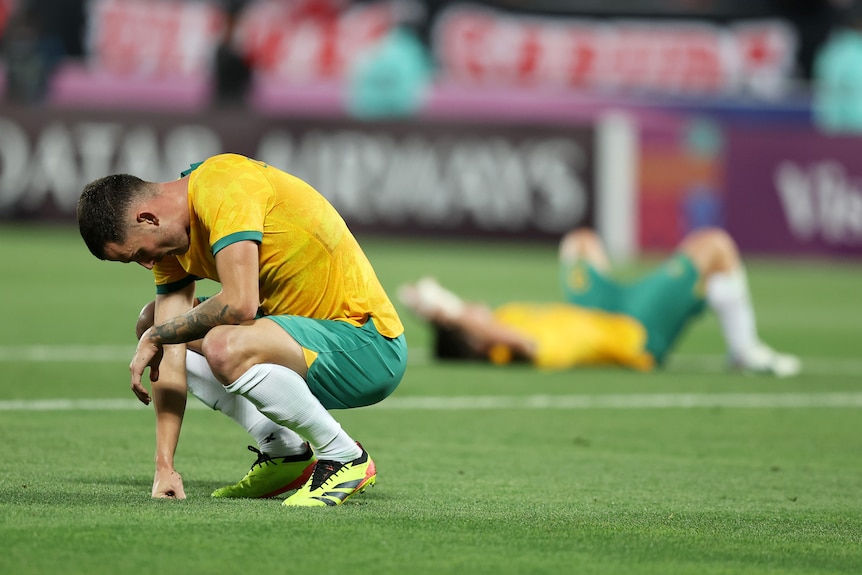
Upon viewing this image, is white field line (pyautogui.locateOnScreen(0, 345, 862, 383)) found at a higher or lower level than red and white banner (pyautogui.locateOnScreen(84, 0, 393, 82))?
lower

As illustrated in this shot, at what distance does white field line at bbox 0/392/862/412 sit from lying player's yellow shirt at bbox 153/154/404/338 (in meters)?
2.89

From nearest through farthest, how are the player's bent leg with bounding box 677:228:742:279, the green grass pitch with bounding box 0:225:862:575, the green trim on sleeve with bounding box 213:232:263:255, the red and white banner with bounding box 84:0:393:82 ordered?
1. the green grass pitch with bounding box 0:225:862:575
2. the green trim on sleeve with bounding box 213:232:263:255
3. the player's bent leg with bounding box 677:228:742:279
4. the red and white banner with bounding box 84:0:393:82

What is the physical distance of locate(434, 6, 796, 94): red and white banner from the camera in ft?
104

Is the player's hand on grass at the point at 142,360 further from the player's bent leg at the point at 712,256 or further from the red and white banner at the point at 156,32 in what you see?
the red and white banner at the point at 156,32

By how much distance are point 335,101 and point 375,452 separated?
19.1 m

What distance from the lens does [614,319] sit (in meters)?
11.0

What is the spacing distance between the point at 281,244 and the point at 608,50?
89.8 ft

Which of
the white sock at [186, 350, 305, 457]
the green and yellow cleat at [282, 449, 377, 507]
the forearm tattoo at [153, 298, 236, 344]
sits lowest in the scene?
the green and yellow cleat at [282, 449, 377, 507]

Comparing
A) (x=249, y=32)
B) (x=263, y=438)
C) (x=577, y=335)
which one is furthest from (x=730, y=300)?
(x=249, y=32)

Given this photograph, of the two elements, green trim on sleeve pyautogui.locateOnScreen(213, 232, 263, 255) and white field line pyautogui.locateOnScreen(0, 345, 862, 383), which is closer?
green trim on sleeve pyautogui.locateOnScreen(213, 232, 263, 255)

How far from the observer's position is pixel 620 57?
32250 mm

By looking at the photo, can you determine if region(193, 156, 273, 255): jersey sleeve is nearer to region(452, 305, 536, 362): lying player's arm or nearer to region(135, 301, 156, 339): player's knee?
region(135, 301, 156, 339): player's knee

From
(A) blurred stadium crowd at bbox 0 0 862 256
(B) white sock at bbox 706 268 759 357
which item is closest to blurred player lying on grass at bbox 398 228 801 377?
(B) white sock at bbox 706 268 759 357

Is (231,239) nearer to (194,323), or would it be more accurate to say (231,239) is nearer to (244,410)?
(194,323)
